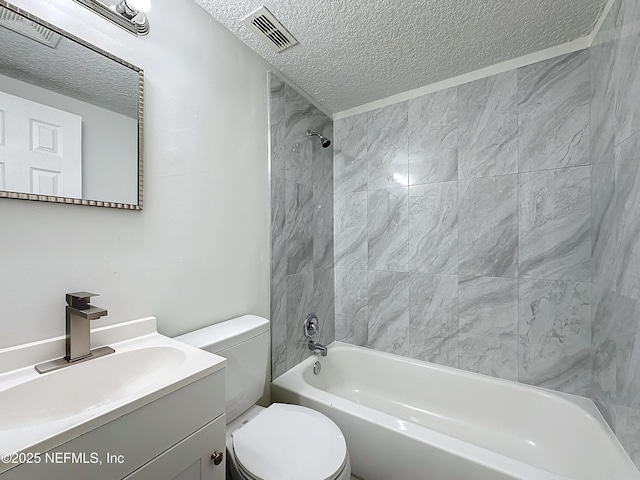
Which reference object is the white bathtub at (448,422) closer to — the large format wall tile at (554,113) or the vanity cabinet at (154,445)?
the vanity cabinet at (154,445)

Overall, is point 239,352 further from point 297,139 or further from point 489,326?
point 489,326

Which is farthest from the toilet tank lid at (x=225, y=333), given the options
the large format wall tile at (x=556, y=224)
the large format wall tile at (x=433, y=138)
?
the large format wall tile at (x=556, y=224)

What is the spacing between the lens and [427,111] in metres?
1.95

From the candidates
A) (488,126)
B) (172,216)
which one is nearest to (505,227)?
(488,126)

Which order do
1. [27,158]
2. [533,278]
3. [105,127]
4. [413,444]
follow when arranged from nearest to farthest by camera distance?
[27,158]
[105,127]
[413,444]
[533,278]

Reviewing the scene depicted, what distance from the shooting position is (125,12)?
1.00 m

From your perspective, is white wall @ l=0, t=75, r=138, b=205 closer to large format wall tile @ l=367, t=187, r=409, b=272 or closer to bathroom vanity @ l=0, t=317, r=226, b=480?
bathroom vanity @ l=0, t=317, r=226, b=480

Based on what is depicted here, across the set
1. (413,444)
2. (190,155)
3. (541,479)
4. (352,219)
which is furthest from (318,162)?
(541,479)

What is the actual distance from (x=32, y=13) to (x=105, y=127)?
0.33 meters

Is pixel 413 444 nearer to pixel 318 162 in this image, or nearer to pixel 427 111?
pixel 318 162

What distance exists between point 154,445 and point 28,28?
1.21 m

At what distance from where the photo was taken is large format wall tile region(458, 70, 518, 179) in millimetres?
1691

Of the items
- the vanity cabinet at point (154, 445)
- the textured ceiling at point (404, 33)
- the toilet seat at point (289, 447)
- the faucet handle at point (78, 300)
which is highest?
the textured ceiling at point (404, 33)

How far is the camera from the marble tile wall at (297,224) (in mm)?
1734
